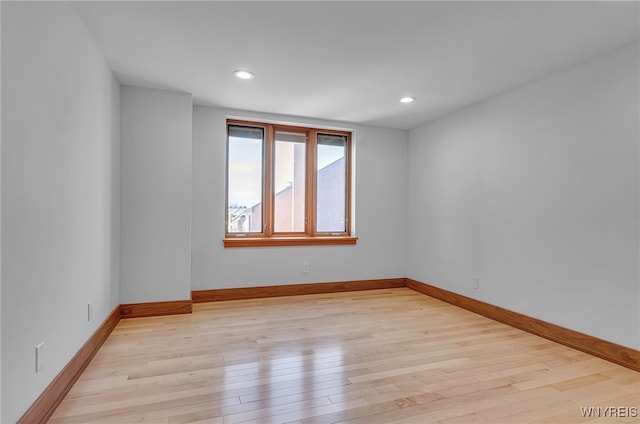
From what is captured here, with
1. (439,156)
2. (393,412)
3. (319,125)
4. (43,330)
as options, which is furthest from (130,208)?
(439,156)

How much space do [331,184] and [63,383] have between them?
346 centimetres

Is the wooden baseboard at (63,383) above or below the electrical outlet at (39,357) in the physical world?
below

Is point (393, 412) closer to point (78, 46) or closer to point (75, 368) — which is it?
point (75, 368)

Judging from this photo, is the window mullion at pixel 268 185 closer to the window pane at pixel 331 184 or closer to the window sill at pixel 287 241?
the window sill at pixel 287 241

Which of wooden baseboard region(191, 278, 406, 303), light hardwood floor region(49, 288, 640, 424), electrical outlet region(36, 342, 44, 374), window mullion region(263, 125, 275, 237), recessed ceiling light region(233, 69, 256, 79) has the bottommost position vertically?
light hardwood floor region(49, 288, 640, 424)

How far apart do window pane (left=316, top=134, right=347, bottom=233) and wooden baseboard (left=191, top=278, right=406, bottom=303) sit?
29.6 inches

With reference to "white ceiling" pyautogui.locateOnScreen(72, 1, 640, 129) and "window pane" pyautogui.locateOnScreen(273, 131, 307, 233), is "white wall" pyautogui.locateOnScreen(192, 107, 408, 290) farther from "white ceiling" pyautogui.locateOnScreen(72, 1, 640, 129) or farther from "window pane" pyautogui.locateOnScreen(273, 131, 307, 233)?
"white ceiling" pyautogui.locateOnScreen(72, 1, 640, 129)

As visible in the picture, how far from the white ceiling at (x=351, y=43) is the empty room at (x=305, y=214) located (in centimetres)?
2

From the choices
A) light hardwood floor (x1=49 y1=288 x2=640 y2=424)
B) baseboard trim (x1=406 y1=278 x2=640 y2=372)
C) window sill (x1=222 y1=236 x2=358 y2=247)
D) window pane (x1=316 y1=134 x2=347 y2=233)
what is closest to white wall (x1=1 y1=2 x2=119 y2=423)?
light hardwood floor (x1=49 y1=288 x2=640 y2=424)

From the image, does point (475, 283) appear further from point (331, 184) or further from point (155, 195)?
point (155, 195)

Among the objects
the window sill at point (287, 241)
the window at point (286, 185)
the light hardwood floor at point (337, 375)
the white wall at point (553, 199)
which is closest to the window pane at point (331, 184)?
the window at point (286, 185)

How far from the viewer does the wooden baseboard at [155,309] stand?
3.19 m

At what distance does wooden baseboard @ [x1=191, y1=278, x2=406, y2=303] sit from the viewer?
3.82 meters

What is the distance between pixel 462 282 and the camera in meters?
3.78
